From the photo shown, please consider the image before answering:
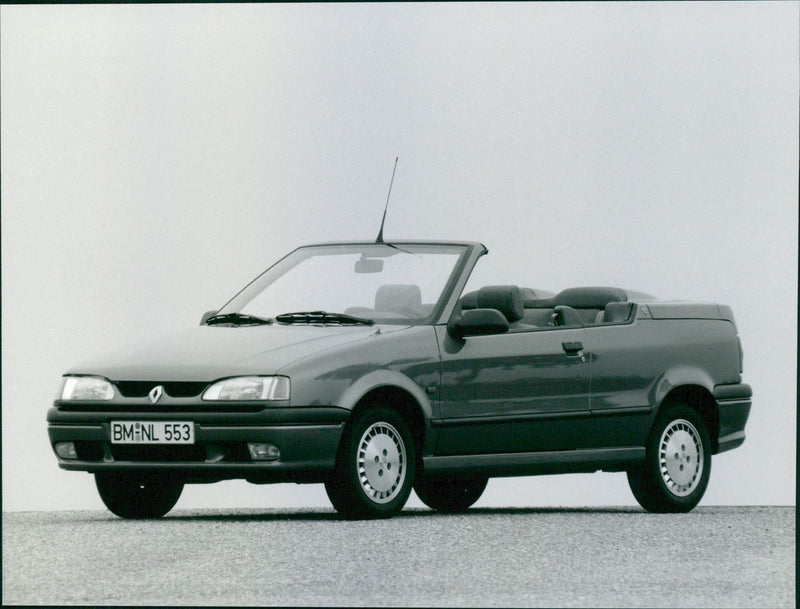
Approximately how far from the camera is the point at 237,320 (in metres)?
13.6

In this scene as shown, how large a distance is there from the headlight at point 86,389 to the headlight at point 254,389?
0.79 m

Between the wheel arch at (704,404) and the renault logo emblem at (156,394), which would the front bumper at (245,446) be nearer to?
the renault logo emblem at (156,394)

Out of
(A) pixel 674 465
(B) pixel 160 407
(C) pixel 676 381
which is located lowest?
(A) pixel 674 465

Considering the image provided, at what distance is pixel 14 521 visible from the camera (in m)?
13.7

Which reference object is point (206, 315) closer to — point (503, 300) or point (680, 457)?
point (503, 300)

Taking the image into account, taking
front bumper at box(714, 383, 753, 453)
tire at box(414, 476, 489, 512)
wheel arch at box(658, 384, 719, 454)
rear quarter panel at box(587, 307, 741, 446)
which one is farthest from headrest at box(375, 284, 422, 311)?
front bumper at box(714, 383, 753, 453)

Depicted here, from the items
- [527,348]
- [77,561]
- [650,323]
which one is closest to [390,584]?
[77,561]

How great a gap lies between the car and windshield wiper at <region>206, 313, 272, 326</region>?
1 cm

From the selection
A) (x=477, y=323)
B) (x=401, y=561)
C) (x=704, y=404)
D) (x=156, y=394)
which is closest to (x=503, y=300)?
(x=477, y=323)

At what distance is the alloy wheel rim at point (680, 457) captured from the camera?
48.0 feet

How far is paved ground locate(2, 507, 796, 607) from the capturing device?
976cm

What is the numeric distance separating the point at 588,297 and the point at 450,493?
1.79 m

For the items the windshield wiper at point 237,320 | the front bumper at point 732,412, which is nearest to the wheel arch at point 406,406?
the windshield wiper at point 237,320

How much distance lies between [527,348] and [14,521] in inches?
144
